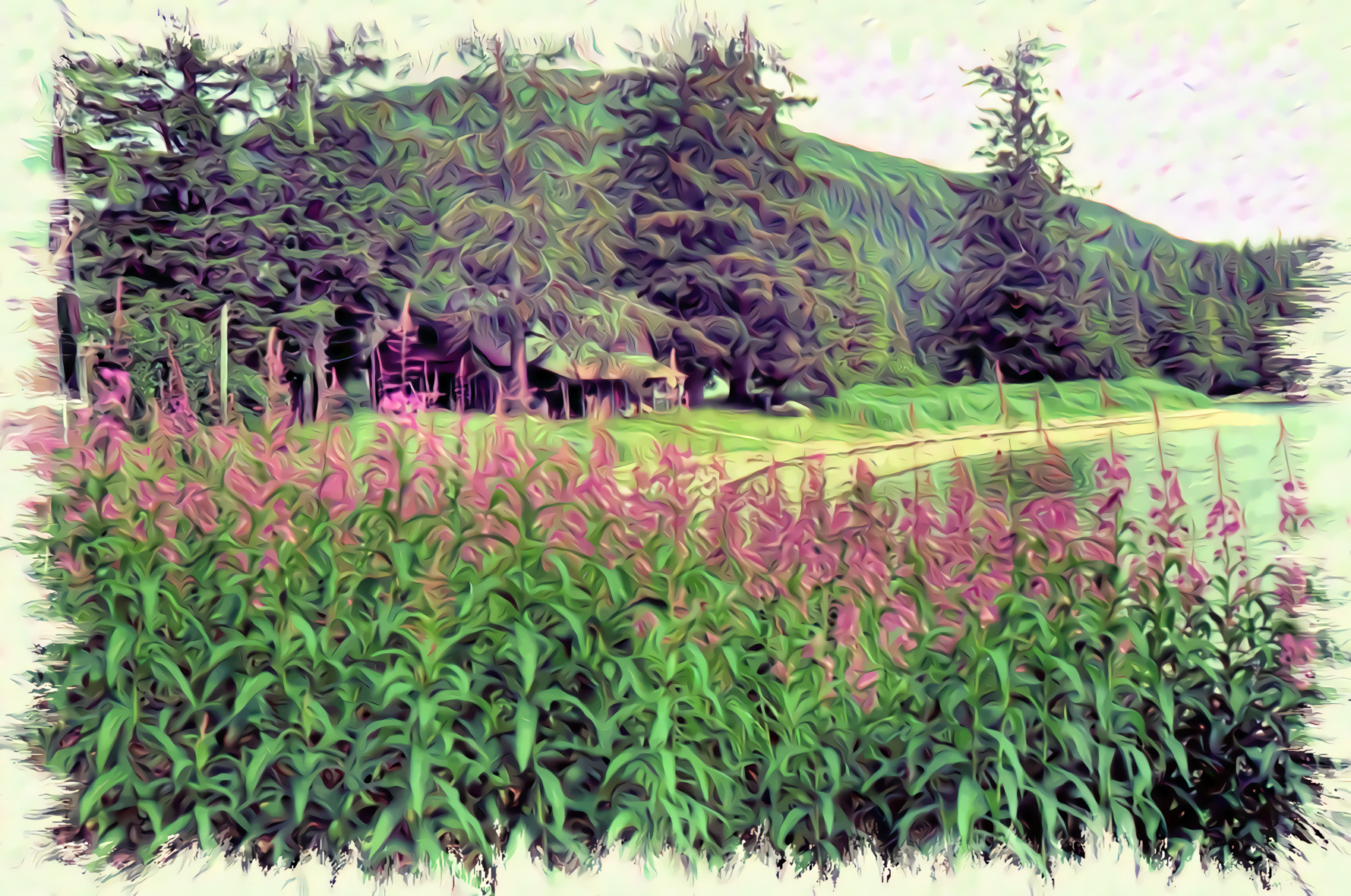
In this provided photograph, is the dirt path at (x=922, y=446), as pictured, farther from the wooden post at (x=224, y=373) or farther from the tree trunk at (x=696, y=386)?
the tree trunk at (x=696, y=386)

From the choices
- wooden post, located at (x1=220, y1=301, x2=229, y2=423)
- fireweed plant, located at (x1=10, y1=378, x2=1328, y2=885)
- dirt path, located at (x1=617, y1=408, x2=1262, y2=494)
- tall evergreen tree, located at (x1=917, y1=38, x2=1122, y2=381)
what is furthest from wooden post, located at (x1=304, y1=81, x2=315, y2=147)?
tall evergreen tree, located at (x1=917, y1=38, x2=1122, y2=381)

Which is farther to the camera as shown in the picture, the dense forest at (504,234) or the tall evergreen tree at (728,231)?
the tall evergreen tree at (728,231)

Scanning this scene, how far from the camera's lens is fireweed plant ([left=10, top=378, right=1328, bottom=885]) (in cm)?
348

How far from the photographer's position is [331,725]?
350cm

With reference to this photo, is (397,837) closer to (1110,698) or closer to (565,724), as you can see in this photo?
(565,724)

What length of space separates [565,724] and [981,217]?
1982cm

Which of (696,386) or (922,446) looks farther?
(696,386)

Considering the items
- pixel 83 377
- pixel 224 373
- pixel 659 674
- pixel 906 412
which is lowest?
pixel 659 674

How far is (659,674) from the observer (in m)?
3.51

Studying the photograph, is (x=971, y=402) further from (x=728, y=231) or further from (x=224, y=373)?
(x=224, y=373)

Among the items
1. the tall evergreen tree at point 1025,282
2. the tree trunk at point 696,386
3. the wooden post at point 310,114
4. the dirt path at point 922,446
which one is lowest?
the dirt path at point 922,446

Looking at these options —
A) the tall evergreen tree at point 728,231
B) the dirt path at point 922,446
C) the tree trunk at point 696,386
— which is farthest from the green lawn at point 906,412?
the tall evergreen tree at point 728,231

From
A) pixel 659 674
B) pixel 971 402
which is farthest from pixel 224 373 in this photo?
pixel 971 402

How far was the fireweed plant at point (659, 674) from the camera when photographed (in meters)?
3.48
